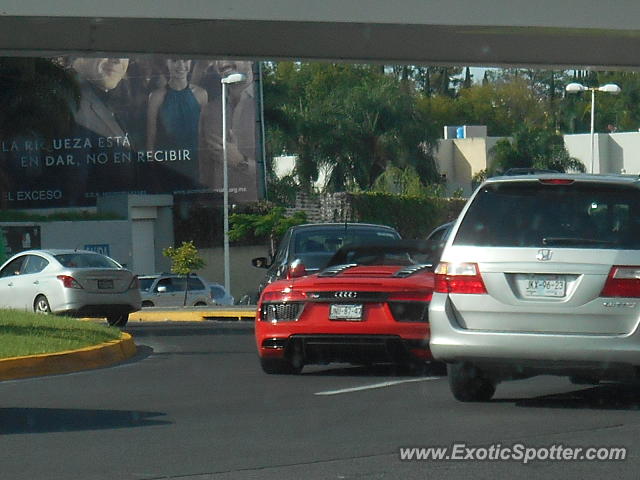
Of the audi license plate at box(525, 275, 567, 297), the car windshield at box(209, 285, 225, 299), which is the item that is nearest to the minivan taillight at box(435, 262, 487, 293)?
the audi license plate at box(525, 275, 567, 297)

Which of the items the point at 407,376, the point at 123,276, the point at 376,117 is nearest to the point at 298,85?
the point at 376,117

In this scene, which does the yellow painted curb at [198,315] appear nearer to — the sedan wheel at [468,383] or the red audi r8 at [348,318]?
the red audi r8 at [348,318]

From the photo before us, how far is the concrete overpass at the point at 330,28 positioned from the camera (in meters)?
17.1

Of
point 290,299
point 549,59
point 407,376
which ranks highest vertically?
point 549,59

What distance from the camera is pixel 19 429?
360 inches

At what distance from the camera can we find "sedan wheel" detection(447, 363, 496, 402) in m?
10.1

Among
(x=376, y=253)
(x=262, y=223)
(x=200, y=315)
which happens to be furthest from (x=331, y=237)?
(x=262, y=223)

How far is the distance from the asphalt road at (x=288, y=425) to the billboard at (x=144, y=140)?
42379 mm

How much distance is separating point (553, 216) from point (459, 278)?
830 millimetres

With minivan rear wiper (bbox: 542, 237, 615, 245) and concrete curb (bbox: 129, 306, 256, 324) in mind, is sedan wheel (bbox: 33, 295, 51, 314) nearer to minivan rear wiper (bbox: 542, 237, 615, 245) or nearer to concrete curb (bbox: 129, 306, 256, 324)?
concrete curb (bbox: 129, 306, 256, 324)

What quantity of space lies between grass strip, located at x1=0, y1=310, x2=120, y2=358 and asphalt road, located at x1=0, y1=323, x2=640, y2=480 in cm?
105

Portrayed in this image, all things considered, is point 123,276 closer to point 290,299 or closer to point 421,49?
point 421,49

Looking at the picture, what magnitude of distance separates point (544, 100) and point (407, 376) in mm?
91323

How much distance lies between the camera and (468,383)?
1022cm
